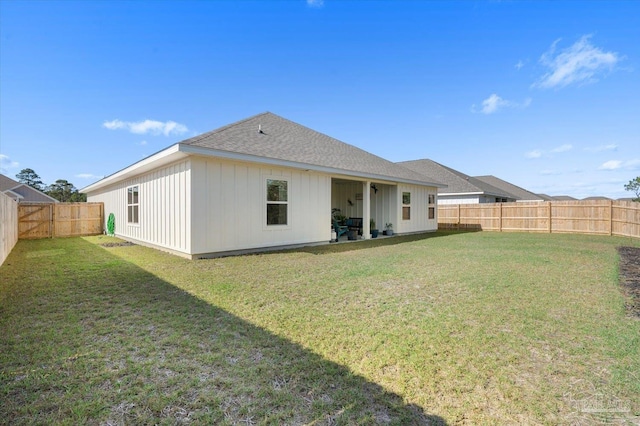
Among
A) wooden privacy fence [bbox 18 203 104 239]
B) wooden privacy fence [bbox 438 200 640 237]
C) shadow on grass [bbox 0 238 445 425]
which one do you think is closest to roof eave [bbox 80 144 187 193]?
wooden privacy fence [bbox 18 203 104 239]

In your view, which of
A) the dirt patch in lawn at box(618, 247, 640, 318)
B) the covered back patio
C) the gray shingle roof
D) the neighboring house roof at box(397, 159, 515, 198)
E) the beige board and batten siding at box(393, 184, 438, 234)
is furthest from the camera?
the neighboring house roof at box(397, 159, 515, 198)

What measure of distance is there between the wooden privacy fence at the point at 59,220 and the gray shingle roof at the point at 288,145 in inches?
428

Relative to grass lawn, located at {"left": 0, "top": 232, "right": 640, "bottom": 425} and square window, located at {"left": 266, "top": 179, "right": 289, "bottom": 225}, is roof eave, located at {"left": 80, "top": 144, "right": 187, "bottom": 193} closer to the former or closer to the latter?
square window, located at {"left": 266, "top": 179, "right": 289, "bottom": 225}

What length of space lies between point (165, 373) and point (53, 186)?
62.3 m

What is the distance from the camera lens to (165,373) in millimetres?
2393

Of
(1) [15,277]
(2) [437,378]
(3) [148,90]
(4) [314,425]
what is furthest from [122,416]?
(3) [148,90]

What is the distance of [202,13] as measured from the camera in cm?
1038

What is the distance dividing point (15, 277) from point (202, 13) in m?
9.79

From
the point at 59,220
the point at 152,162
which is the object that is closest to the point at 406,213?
the point at 152,162

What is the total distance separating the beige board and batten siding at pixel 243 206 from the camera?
7617 millimetres

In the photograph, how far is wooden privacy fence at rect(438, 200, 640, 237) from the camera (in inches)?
533

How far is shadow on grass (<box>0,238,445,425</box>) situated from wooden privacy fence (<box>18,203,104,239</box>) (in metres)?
12.7

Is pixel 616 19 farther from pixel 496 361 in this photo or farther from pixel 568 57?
pixel 496 361

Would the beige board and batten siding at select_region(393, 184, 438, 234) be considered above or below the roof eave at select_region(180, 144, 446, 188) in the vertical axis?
below
